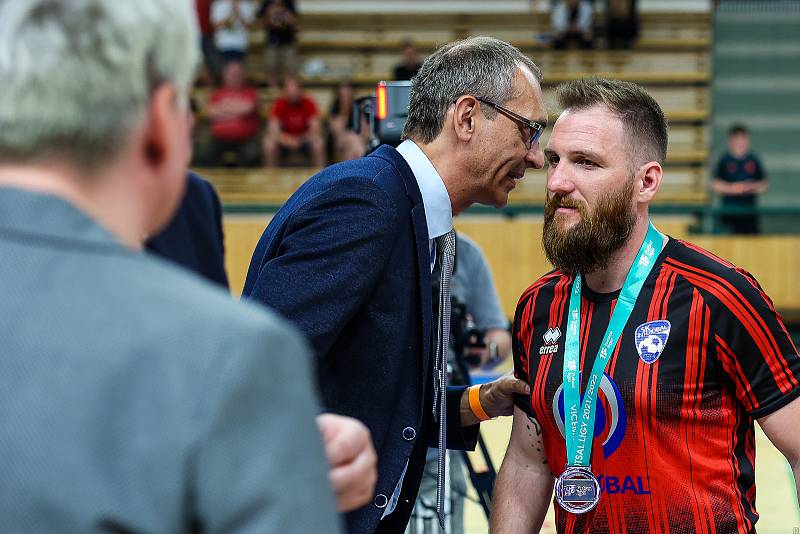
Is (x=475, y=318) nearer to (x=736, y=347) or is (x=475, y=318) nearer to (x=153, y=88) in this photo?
(x=736, y=347)

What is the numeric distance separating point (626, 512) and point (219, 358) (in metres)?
1.56

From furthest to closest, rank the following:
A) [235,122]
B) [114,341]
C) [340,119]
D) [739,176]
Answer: [235,122], [340,119], [739,176], [114,341]

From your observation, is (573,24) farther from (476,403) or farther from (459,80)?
(476,403)

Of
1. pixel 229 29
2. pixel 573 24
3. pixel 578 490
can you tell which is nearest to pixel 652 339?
pixel 578 490

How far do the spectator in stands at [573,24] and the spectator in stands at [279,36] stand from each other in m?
3.28

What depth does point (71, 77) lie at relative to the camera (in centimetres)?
94

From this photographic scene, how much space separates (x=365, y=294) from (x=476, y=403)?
54cm

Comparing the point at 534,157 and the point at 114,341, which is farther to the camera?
the point at 534,157

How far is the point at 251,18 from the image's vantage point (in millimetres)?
13992

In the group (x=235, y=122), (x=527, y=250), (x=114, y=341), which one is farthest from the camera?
(x=235, y=122)

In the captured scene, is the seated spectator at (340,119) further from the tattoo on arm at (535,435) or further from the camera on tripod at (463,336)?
the tattoo on arm at (535,435)

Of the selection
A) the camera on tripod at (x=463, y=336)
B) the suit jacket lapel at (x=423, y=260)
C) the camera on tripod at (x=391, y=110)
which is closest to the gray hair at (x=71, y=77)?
the suit jacket lapel at (x=423, y=260)

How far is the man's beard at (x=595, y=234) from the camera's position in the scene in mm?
2438

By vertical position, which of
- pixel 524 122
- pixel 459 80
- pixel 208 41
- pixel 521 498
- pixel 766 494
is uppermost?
pixel 459 80
